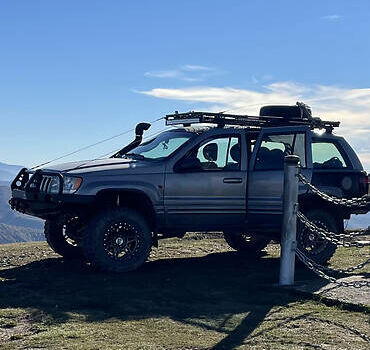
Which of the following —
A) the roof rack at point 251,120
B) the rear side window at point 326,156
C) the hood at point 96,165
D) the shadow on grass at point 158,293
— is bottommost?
the shadow on grass at point 158,293

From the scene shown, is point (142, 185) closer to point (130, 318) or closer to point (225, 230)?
point (225, 230)

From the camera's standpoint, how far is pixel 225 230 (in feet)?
28.6

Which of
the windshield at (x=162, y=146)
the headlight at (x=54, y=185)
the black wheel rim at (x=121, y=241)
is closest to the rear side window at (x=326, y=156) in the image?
the windshield at (x=162, y=146)

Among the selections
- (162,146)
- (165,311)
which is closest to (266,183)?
(162,146)

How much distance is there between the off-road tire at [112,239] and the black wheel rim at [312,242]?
242cm

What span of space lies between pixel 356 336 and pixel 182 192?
153 inches

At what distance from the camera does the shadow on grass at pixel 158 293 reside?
5.55 m

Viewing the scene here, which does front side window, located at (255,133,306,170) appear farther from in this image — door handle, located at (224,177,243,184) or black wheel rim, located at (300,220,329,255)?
black wheel rim, located at (300,220,329,255)

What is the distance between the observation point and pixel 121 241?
25.9 feet

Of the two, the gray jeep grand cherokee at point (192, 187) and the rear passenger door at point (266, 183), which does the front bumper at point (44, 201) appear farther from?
the rear passenger door at point (266, 183)

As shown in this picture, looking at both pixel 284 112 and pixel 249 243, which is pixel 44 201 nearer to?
pixel 249 243

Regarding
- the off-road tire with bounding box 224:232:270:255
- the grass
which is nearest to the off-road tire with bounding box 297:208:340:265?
the grass

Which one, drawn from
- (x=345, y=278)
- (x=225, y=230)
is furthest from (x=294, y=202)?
(x=225, y=230)

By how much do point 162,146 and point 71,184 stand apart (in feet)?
5.43
